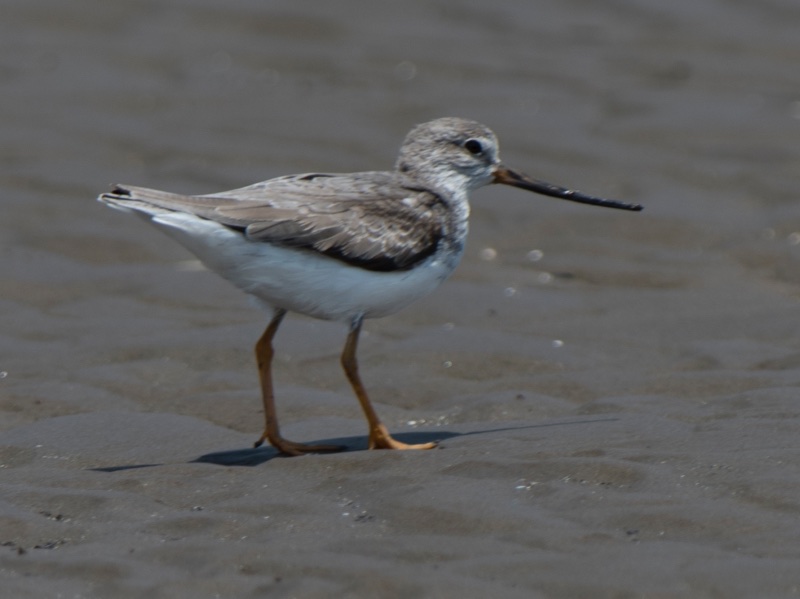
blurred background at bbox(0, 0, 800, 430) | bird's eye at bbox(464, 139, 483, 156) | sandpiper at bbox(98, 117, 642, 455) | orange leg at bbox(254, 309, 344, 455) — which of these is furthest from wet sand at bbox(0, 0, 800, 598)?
Answer: bird's eye at bbox(464, 139, 483, 156)

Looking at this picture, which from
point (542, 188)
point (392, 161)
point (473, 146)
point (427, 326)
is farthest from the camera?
point (392, 161)

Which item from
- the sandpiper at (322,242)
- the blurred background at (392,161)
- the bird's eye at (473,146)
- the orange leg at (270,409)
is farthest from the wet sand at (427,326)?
the bird's eye at (473,146)

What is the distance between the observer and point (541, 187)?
799 centimetres

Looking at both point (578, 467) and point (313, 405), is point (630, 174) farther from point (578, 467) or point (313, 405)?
point (578, 467)

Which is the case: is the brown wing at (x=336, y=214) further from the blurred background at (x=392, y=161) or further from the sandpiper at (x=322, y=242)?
the blurred background at (x=392, y=161)

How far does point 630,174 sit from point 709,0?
3671 mm

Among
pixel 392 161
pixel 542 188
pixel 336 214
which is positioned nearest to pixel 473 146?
pixel 542 188

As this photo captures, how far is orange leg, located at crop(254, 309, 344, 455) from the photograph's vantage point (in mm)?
6609

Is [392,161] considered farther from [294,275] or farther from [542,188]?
[294,275]

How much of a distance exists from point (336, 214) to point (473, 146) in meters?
1.24

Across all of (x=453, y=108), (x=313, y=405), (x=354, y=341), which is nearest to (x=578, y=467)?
(x=354, y=341)

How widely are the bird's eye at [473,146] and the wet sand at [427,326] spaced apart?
1284 millimetres

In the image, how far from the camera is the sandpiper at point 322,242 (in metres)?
6.59

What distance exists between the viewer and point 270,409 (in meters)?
6.88
